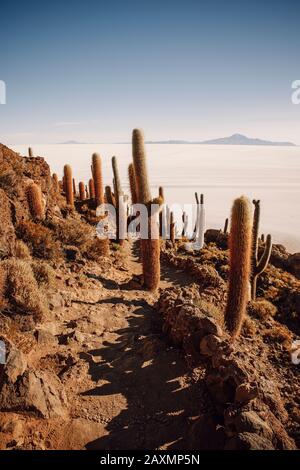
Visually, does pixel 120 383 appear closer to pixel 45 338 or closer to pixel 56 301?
pixel 45 338

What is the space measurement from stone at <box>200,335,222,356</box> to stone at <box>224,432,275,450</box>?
65.5 inches

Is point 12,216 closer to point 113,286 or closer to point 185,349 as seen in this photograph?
point 113,286

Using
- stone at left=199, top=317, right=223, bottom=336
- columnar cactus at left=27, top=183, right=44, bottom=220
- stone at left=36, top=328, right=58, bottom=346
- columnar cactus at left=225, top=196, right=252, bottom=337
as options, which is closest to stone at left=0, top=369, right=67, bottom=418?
stone at left=36, top=328, right=58, bottom=346

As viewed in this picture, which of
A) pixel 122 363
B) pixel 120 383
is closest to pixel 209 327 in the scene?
pixel 122 363

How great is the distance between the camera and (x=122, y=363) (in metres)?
5.69

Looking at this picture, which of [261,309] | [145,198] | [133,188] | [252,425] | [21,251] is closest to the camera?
[252,425]

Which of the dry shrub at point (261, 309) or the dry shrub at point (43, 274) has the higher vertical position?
the dry shrub at point (43, 274)

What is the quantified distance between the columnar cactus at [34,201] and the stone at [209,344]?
770cm

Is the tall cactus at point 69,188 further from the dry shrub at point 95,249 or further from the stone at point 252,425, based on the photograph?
the stone at point 252,425

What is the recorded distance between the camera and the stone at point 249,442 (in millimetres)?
3529

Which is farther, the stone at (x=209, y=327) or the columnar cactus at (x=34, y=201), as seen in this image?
the columnar cactus at (x=34, y=201)

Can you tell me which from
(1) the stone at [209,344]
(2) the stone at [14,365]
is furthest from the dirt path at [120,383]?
(2) the stone at [14,365]

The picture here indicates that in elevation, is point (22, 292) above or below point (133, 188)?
below

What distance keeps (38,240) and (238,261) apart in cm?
598
